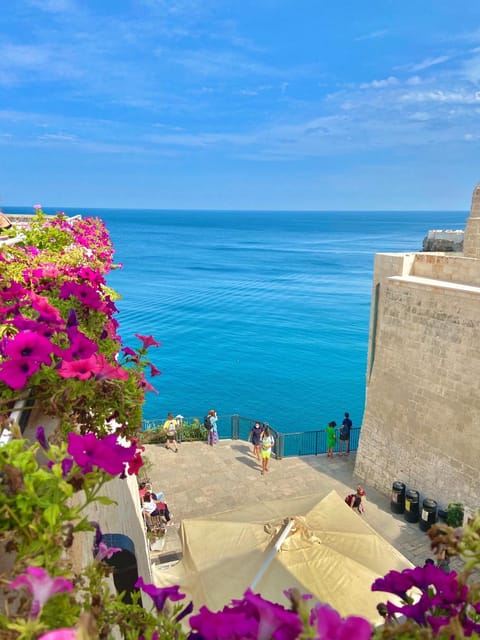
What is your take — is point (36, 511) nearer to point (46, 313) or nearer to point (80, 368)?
point (80, 368)

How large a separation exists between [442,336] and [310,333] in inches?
1158

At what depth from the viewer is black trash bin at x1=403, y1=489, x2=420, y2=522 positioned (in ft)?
35.6

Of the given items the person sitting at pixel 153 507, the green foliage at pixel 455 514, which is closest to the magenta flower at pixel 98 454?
the person sitting at pixel 153 507

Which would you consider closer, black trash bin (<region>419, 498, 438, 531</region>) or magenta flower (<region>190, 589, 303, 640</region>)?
magenta flower (<region>190, 589, 303, 640</region>)

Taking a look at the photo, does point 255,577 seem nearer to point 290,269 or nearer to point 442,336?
point 442,336

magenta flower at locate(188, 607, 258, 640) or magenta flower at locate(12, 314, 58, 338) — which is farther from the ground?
magenta flower at locate(12, 314, 58, 338)

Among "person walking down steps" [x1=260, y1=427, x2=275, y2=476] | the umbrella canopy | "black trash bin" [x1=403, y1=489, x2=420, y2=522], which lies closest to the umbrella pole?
the umbrella canopy

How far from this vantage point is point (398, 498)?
11227 mm

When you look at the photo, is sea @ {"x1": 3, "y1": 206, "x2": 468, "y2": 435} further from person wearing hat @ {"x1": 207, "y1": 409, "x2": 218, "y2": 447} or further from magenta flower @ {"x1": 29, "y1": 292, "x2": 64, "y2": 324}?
magenta flower @ {"x1": 29, "y1": 292, "x2": 64, "y2": 324}

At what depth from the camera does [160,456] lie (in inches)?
539

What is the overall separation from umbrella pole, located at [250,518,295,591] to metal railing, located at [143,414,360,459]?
23.6 feet

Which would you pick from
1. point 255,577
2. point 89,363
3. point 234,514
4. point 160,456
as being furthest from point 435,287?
point 89,363

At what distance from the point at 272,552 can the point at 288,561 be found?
240mm

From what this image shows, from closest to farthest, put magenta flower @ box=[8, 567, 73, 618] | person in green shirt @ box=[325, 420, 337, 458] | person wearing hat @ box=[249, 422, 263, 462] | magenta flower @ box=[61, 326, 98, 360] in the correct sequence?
1. magenta flower @ box=[8, 567, 73, 618]
2. magenta flower @ box=[61, 326, 98, 360]
3. person wearing hat @ box=[249, 422, 263, 462]
4. person in green shirt @ box=[325, 420, 337, 458]
